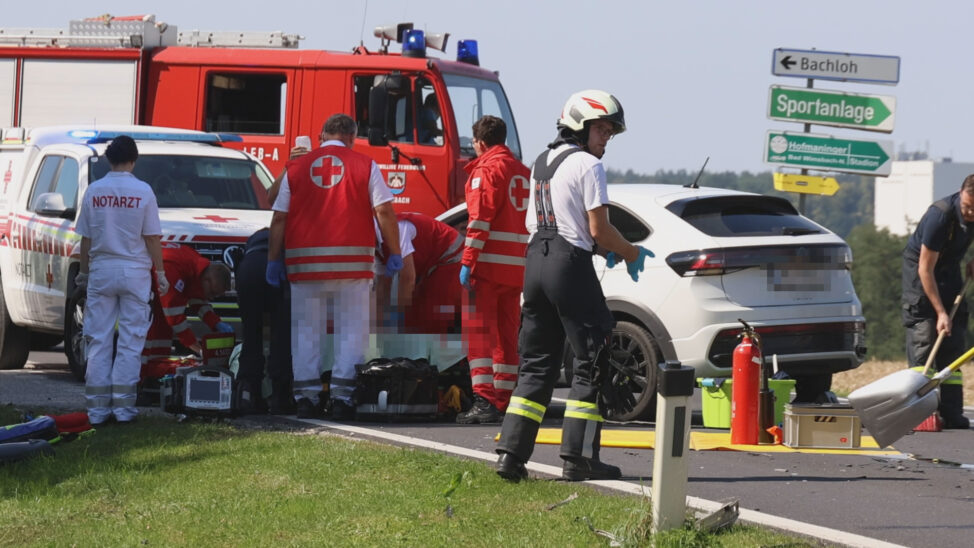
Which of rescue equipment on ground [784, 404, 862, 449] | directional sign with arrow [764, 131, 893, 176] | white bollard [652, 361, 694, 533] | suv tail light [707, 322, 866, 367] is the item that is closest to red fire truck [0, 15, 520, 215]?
directional sign with arrow [764, 131, 893, 176]

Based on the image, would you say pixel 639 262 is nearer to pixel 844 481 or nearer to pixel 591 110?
pixel 591 110

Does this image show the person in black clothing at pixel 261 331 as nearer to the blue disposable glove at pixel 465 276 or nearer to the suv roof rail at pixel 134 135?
the blue disposable glove at pixel 465 276

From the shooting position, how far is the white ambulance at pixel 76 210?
11.9m

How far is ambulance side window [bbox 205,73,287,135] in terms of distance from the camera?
1547cm

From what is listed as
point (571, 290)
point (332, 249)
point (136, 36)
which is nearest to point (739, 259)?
point (332, 249)

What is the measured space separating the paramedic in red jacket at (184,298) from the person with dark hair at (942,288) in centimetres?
486

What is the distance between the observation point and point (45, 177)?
13250 mm

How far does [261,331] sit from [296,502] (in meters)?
3.66

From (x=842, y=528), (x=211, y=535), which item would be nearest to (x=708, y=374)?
(x=842, y=528)

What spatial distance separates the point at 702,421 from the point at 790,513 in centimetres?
389

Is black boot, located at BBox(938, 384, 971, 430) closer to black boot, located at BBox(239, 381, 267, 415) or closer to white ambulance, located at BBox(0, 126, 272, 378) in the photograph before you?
black boot, located at BBox(239, 381, 267, 415)

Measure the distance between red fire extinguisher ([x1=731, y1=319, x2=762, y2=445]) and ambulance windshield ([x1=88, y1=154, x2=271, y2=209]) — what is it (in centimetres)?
510

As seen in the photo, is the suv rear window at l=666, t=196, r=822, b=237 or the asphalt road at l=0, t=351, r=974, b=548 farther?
the suv rear window at l=666, t=196, r=822, b=237

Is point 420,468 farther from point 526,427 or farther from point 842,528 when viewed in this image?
point 842,528
